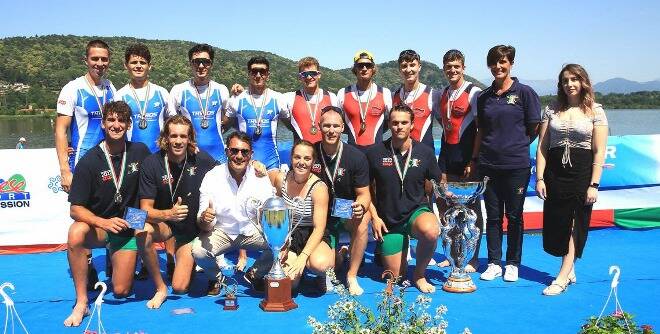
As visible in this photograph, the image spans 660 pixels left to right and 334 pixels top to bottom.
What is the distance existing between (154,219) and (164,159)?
470 mm

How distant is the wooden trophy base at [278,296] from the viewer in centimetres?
404

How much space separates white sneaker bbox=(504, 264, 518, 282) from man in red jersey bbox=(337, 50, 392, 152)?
161 cm

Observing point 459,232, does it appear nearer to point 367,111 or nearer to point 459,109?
point 459,109

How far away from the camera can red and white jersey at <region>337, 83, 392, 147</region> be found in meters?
5.32

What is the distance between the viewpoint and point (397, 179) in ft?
15.1

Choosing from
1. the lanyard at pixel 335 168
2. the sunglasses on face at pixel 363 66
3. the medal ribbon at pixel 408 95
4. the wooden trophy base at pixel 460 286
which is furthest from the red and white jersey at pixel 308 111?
the wooden trophy base at pixel 460 286

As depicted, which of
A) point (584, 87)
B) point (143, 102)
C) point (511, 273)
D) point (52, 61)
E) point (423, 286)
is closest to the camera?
point (584, 87)

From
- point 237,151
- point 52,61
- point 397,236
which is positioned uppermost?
point 52,61

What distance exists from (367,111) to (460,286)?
1.81 metres

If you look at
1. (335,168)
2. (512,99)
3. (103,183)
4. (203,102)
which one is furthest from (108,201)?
(512,99)

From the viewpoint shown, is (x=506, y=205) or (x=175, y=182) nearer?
(x=175, y=182)

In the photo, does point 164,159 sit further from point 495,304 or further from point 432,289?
point 495,304

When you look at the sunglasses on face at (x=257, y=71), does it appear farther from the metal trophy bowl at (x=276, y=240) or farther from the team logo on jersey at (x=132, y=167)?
the metal trophy bowl at (x=276, y=240)

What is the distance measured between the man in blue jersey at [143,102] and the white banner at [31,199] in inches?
61.7
